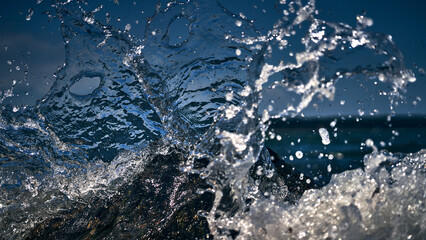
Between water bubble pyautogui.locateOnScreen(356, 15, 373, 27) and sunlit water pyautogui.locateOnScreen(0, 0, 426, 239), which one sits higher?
water bubble pyautogui.locateOnScreen(356, 15, 373, 27)

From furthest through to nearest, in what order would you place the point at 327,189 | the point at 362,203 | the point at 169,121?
1. the point at 169,121
2. the point at 327,189
3. the point at 362,203

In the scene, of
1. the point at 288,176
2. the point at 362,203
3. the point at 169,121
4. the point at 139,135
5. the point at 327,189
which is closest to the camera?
the point at 362,203

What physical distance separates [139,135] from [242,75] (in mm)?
926

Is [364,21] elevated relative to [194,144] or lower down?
elevated

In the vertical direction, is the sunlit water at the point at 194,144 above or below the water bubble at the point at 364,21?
below

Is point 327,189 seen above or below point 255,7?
below

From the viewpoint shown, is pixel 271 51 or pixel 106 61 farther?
pixel 106 61

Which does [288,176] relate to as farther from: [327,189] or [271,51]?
[271,51]

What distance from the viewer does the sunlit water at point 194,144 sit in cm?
180

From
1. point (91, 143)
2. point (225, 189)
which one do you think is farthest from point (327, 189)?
point (91, 143)

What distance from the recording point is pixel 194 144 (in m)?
2.60

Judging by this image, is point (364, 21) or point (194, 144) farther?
point (194, 144)

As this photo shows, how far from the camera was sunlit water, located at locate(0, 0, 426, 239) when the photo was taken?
1.80 metres

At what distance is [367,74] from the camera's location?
198 cm
